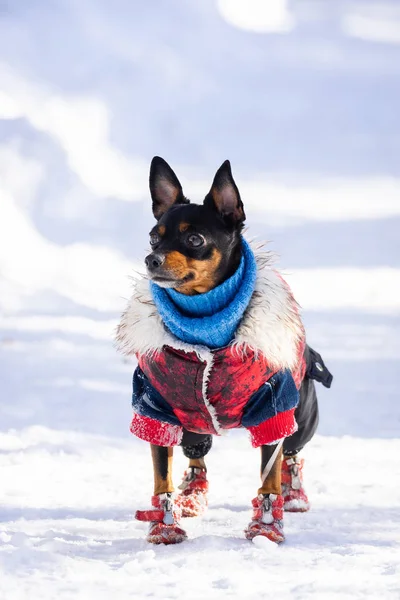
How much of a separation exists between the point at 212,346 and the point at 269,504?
74cm

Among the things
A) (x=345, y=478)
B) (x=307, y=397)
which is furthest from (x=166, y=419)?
(x=345, y=478)

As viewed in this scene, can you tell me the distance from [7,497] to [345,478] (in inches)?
81.8

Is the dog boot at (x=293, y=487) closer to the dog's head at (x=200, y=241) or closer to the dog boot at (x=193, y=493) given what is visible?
the dog boot at (x=193, y=493)

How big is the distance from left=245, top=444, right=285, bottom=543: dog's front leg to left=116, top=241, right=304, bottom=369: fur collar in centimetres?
41

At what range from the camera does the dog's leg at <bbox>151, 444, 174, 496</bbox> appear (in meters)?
3.67

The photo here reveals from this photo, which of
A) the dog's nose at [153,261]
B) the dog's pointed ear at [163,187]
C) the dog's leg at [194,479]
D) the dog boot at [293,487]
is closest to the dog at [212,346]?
the dog's nose at [153,261]

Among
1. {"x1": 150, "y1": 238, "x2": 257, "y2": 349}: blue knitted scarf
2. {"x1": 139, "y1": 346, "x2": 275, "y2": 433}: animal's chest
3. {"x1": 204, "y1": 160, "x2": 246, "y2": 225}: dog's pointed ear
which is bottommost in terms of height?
{"x1": 139, "y1": 346, "x2": 275, "y2": 433}: animal's chest

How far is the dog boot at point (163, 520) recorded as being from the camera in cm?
345

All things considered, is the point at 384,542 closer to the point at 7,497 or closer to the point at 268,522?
the point at 268,522

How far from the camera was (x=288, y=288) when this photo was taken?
3828 mm

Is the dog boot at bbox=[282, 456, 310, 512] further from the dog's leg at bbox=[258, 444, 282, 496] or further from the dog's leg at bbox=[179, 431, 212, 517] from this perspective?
the dog's leg at bbox=[258, 444, 282, 496]

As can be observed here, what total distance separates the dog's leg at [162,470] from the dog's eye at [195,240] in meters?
0.94

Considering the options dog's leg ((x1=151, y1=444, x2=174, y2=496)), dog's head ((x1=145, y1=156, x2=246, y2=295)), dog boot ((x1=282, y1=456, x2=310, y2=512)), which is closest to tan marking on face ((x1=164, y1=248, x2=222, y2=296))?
dog's head ((x1=145, y1=156, x2=246, y2=295))

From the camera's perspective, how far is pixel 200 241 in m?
3.56
